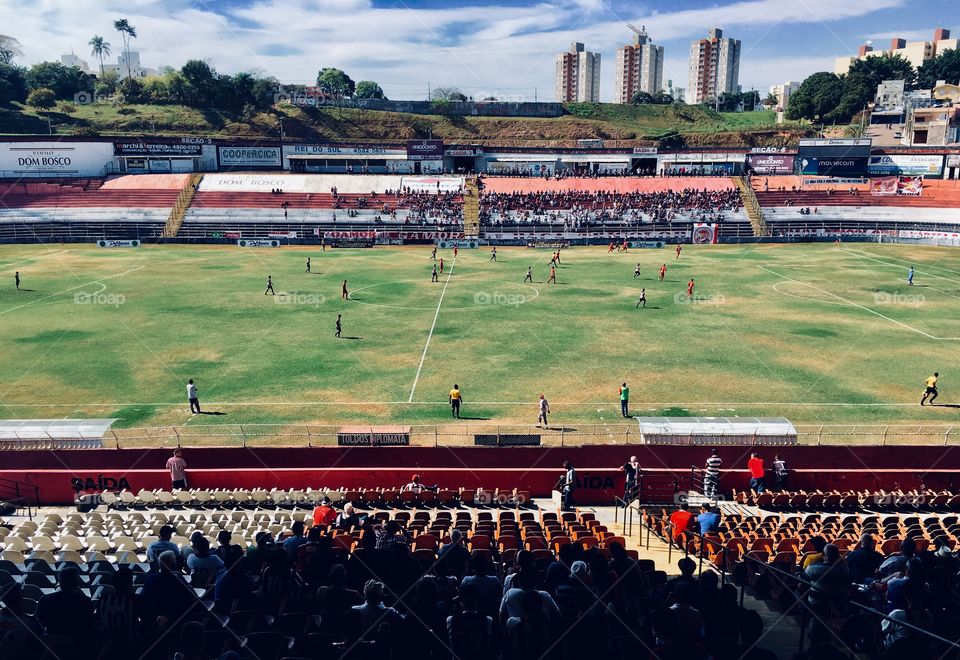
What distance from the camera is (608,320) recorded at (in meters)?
38.4

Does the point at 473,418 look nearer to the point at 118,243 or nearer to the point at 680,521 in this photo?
the point at 680,521

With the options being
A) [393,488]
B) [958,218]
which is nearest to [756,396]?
[393,488]

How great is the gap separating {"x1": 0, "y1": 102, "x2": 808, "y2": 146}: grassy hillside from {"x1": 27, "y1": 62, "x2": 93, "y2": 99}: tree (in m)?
Result: 4.94

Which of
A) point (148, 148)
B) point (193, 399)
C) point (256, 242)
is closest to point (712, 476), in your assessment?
point (193, 399)

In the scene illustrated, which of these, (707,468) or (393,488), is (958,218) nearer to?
(707,468)

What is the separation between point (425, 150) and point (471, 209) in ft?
56.6

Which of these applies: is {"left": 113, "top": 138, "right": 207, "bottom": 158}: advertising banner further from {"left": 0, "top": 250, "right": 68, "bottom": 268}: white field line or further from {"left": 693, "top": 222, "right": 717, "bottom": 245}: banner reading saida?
{"left": 693, "top": 222, "right": 717, "bottom": 245}: banner reading saida

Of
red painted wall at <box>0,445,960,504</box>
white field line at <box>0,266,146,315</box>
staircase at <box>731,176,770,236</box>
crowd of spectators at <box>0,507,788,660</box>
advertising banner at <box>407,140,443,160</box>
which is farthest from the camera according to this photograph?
advertising banner at <box>407,140,443,160</box>

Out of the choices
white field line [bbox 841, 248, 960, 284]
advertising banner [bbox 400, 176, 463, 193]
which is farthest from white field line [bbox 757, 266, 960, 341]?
advertising banner [bbox 400, 176, 463, 193]

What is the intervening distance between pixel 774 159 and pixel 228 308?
76.5 metres


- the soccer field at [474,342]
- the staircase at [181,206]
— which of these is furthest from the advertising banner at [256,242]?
the soccer field at [474,342]

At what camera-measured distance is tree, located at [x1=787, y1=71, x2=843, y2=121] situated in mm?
129250

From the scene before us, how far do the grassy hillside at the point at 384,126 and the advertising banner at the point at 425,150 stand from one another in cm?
2814

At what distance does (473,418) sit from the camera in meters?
24.5
